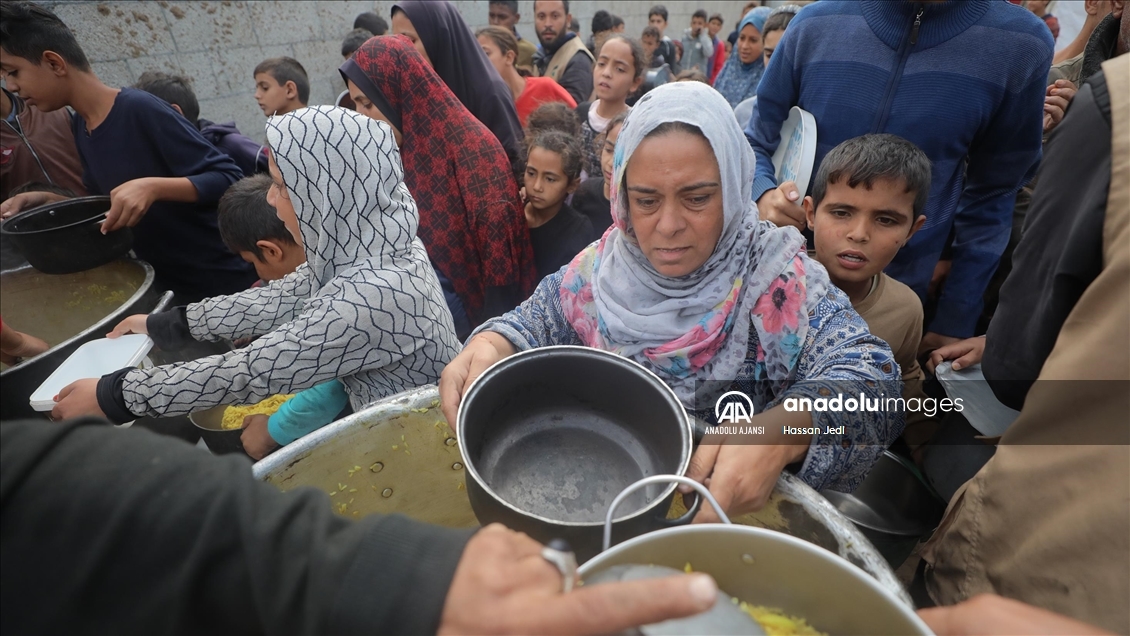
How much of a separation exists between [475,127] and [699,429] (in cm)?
191

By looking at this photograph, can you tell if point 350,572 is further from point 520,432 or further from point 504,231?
point 504,231

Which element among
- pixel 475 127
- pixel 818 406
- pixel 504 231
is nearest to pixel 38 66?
pixel 475 127

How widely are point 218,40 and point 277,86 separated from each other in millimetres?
1284

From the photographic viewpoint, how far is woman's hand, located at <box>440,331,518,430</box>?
43.7 inches

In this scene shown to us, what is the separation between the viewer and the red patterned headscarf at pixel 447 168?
92.9 inches

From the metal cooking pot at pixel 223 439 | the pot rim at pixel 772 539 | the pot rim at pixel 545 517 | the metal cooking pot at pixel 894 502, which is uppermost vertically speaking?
the pot rim at pixel 772 539

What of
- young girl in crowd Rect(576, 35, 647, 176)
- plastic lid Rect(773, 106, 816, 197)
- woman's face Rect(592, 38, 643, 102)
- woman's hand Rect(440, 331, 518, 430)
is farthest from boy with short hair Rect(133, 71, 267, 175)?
plastic lid Rect(773, 106, 816, 197)

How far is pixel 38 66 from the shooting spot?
7.17ft

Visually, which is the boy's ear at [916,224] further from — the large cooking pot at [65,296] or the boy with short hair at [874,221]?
the large cooking pot at [65,296]

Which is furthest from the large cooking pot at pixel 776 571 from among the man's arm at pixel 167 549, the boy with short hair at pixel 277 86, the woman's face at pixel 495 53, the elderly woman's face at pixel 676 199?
the boy with short hair at pixel 277 86

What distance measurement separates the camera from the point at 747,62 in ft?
14.8

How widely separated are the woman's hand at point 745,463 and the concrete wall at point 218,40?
515 cm

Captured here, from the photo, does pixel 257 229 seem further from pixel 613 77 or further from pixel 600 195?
pixel 613 77

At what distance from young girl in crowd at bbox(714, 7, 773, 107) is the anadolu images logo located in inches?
150
